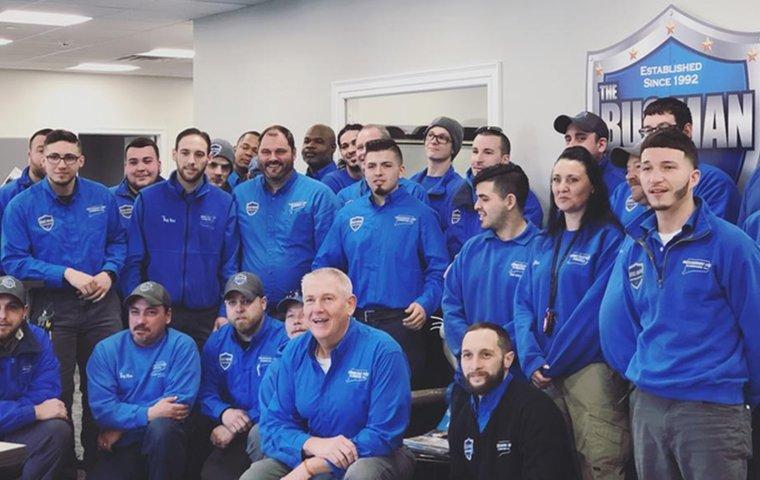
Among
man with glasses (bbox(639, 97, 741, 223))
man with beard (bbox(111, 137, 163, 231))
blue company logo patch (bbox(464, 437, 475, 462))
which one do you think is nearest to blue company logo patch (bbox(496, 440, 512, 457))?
blue company logo patch (bbox(464, 437, 475, 462))

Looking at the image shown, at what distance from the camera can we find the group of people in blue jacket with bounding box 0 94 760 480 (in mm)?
3205

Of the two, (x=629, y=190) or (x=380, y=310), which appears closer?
(x=629, y=190)

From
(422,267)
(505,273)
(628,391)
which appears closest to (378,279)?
(422,267)

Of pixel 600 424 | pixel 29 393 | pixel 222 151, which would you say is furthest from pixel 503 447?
pixel 222 151

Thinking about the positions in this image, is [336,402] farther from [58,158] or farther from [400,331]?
[58,158]

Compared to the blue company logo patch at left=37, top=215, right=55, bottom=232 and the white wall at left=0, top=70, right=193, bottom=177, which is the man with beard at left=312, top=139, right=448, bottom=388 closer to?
the blue company logo patch at left=37, top=215, right=55, bottom=232

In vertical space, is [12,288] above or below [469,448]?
above

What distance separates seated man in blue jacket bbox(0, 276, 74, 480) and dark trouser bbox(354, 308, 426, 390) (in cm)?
143

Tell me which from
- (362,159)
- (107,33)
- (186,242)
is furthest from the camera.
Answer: (107,33)

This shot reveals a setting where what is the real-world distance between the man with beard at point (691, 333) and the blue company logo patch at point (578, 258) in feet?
1.51

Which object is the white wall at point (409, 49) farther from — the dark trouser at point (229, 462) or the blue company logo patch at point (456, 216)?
the dark trouser at point (229, 462)

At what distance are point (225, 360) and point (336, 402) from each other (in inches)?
41.5

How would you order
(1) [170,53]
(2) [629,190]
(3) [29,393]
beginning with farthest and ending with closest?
(1) [170,53] → (3) [29,393] → (2) [629,190]

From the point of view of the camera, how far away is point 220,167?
6406 millimetres
